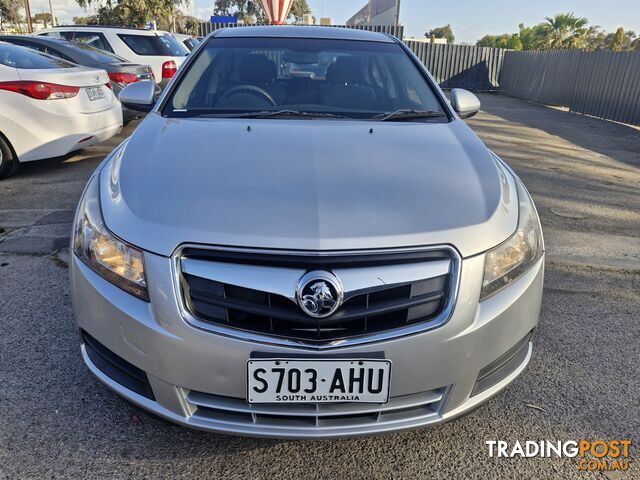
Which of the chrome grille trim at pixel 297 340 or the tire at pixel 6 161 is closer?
the chrome grille trim at pixel 297 340

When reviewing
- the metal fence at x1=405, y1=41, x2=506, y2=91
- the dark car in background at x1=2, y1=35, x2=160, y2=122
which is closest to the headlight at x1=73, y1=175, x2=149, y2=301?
the dark car in background at x1=2, y1=35, x2=160, y2=122

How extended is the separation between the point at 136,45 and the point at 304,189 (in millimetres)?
9296

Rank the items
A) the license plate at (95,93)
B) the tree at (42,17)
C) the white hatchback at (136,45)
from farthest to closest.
Answer: 1. the tree at (42,17)
2. the white hatchback at (136,45)
3. the license plate at (95,93)

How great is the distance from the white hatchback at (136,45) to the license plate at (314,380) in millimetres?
9051

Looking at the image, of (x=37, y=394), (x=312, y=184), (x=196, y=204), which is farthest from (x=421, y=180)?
(x=37, y=394)

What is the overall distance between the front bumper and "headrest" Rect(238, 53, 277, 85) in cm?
167

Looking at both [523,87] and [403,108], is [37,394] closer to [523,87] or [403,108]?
[403,108]

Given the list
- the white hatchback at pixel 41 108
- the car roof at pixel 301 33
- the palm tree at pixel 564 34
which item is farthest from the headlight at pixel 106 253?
the palm tree at pixel 564 34

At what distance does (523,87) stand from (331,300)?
19.0 m

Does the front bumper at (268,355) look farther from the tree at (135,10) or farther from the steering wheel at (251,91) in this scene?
the tree at (135,10)

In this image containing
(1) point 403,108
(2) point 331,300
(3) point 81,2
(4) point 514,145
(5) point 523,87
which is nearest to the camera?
(2) point 331,300

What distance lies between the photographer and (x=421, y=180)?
1.93 metres

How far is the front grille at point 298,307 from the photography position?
1.54 metres

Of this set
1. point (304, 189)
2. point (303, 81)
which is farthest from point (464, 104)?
point (304, 189)
